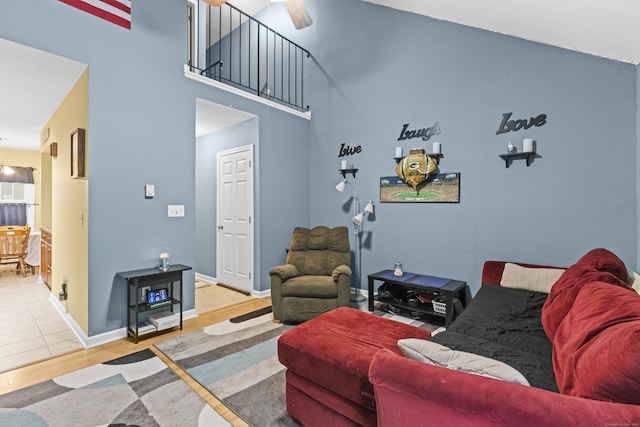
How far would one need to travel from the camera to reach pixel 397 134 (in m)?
3.84

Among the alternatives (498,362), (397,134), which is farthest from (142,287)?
(397,134)

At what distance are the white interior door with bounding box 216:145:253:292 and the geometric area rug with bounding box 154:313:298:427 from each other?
128 cm

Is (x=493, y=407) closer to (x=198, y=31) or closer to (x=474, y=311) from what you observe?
(x=474, y=311)

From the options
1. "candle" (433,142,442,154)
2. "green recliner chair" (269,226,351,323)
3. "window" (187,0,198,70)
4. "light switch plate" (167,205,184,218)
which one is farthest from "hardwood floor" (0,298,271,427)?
"window" (187,0,198,70)

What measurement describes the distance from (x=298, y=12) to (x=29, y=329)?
159 inches

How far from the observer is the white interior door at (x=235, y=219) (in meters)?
4.30

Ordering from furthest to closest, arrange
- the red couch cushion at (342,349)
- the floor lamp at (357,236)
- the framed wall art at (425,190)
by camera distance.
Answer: the floor lamp at (357,236)
the framed wall art at (425,190)
the red couch cushion at (342,349)

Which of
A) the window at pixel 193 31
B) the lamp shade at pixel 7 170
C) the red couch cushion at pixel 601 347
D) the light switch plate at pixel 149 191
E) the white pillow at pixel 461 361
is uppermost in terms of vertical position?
the window at pixel 193 31

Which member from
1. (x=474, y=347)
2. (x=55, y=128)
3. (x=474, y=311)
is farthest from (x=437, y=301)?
(x=55, y=128)

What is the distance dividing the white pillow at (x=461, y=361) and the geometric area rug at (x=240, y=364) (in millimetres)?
1040

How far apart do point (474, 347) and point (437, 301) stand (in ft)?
5.08

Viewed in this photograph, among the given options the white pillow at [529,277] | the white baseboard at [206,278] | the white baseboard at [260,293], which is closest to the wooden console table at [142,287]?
the white baseboard at [260,293]

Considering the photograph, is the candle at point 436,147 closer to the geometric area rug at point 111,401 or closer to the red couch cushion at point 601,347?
the red couch cushion at point 601,347

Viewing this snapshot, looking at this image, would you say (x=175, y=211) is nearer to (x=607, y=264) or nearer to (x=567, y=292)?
(x=567, y=292)
